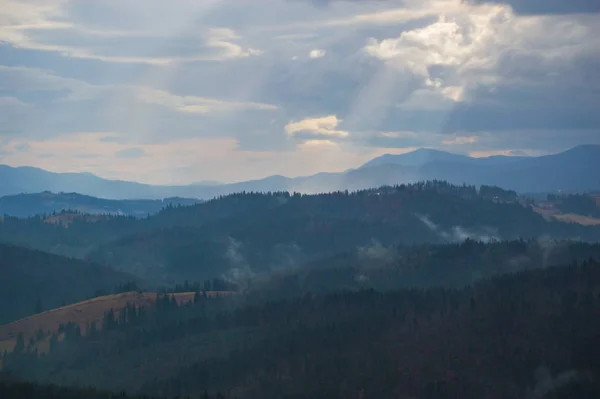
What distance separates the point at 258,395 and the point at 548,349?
209 feet

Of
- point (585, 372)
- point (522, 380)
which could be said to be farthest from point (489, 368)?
point (585, 372)

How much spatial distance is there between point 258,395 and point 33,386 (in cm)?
4686

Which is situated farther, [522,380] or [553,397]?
[522,380]

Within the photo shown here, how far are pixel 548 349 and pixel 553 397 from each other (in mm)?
20801

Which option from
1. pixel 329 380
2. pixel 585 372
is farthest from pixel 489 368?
pixel 329 380

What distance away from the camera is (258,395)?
7761 inches

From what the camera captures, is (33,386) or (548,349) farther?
(548,349)

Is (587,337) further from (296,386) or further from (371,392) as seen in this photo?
(296,386)

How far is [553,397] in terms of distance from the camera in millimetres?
179125

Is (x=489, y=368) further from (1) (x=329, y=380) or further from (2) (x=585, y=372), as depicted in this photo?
(1) (x=329, y=380)

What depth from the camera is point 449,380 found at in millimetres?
192375

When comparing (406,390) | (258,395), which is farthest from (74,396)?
(406,390)

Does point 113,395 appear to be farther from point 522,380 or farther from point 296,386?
point 522,380

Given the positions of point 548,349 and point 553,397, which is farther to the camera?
point 548,349
